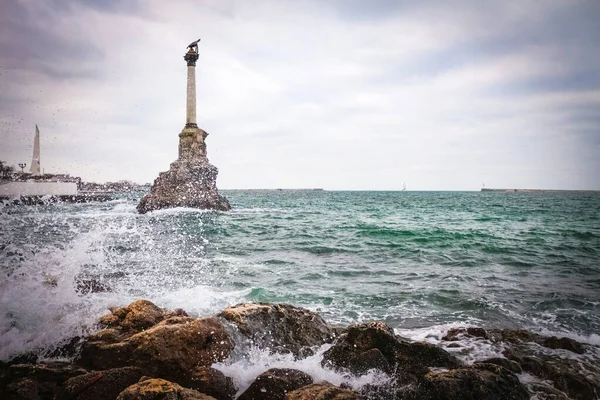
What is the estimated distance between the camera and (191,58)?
4512 cm

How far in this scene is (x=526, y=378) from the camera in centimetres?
462

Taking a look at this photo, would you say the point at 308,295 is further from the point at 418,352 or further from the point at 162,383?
the point at 162,383

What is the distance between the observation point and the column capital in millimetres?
45062

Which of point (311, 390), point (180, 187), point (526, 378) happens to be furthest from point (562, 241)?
point (180, 187)

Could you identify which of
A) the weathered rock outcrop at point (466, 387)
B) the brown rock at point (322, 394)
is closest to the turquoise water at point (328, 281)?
the weathered rock outcrop at point (466, 387)

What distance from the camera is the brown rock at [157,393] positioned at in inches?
114

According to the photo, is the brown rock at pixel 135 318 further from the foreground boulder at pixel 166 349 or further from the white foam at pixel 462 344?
the white foam at pixel 462 344

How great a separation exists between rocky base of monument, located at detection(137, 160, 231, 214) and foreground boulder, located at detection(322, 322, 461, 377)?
42420mm

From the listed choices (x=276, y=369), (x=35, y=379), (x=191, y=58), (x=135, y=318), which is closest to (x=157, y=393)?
(x=276, y=369)

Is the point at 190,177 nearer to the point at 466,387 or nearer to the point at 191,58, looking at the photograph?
the point at 191,58

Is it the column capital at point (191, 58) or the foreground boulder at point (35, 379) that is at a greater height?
the column capital at point (191, 58)

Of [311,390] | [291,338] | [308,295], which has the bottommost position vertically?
[308,295]

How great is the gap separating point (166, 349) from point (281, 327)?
1772 mm

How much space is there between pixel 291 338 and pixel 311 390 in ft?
6.35
